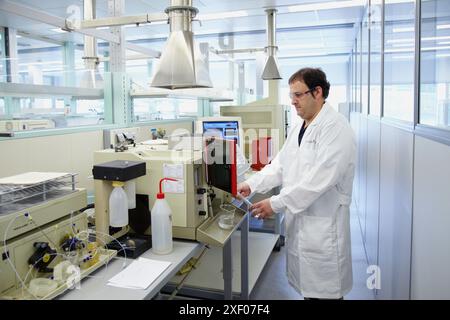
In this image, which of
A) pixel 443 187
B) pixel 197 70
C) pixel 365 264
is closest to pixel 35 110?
pixel 197 70

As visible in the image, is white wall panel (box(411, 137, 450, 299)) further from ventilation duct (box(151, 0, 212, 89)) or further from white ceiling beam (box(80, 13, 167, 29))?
white ceiling beam (box(80, 13, 167, 29))

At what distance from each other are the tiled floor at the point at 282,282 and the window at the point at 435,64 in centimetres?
159

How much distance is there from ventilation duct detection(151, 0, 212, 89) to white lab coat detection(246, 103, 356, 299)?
Result: 26.4 inches

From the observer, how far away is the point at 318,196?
5.47ft

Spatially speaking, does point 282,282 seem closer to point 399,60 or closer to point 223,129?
point 223,129

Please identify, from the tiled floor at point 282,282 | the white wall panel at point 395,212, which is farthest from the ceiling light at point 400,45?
the tiled floor at point 282,282

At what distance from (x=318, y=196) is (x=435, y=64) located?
0.73 m

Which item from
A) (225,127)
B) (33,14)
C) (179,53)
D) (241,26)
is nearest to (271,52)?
(225,127)

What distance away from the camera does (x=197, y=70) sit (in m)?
1.72

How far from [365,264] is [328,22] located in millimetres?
3636

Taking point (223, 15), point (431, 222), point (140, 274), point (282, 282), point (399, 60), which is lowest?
point (282, 282)

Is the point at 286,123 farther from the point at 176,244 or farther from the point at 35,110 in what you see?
the point at 35,110

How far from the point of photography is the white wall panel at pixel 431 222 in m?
0.96

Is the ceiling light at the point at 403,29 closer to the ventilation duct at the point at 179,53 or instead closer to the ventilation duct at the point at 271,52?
the ventilation duct at the point at 179,53
